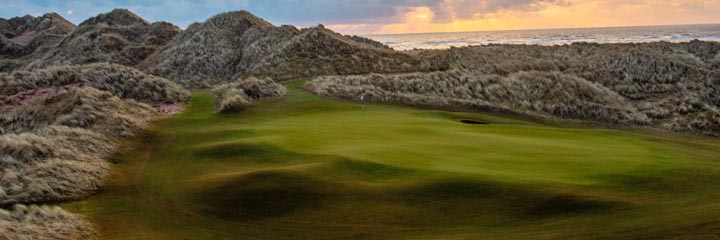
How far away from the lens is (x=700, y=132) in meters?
23.9

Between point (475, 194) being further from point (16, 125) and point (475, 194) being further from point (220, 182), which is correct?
point (16, 125)

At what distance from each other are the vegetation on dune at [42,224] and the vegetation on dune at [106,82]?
15657 mm

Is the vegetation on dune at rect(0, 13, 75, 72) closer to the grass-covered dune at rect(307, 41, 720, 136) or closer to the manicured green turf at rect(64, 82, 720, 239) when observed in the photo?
the grass-covered dune at rect(307, 41, 720, 136)

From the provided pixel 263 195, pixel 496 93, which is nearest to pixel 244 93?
pixel 263 195

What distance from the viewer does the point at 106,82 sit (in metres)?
27.3

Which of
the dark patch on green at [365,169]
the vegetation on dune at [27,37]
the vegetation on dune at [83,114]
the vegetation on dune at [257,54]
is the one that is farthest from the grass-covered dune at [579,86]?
the vegetation on dune at [27,37]

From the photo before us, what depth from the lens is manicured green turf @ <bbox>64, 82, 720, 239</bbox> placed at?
9.33 m

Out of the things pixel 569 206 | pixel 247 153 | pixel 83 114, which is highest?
pixel 83 114

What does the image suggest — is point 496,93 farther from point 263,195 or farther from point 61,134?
point 61,134

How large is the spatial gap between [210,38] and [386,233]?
4520cm

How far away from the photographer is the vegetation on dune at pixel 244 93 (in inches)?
929

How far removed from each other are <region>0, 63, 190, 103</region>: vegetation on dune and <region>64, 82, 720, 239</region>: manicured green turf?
1008 cm

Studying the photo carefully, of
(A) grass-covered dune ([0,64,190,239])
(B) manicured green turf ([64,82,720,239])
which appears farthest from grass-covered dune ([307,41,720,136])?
(B) manicured green turf ([64,82,720,239])

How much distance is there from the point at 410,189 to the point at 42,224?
7.35 meters
